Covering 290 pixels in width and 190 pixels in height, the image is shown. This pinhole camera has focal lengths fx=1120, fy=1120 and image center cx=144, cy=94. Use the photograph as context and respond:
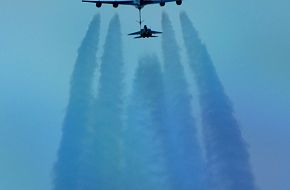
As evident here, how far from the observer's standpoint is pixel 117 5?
7106 inches

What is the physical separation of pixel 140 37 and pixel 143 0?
6.85 meters

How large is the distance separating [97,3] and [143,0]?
24.2 feet

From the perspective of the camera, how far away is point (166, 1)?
178500 mm

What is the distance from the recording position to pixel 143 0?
178625 mm

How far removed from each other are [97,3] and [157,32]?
36.5 feet

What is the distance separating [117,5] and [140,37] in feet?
21.5

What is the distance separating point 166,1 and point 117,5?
320 inches

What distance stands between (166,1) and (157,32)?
6.27 m

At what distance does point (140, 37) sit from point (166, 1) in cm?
794

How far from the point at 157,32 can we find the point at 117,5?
26.1ft

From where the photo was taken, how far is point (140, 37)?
182 m
